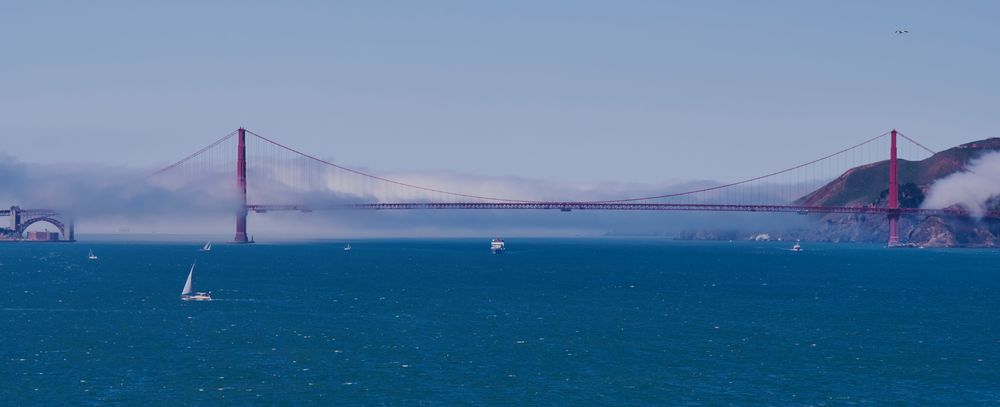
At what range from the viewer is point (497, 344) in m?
70.7

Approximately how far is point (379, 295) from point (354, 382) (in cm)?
5328

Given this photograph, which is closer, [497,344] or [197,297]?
[497,344]

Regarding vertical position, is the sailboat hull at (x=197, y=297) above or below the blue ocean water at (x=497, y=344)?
above

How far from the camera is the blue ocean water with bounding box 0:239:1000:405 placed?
178 feet

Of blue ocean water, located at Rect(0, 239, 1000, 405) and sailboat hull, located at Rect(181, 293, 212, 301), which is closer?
blue ocean water, located at Rect(0, 239, 1000, 405)

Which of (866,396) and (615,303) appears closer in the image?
(866,396)

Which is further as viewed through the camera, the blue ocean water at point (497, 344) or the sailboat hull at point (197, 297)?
the sailboat hull at point (197, 297)

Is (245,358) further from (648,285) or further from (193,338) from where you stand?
(648,285)

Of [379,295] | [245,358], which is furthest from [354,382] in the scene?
[379,295]

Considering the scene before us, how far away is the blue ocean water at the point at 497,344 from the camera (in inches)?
2142

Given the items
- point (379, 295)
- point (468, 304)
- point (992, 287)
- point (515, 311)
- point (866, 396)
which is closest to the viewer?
point (866, 396)

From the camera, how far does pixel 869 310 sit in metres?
96.4

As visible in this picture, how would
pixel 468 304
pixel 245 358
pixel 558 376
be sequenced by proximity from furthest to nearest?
pixel 468 304 < pixel 245 358 < pixel 558 376

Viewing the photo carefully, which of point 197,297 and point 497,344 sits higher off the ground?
point 197,297
